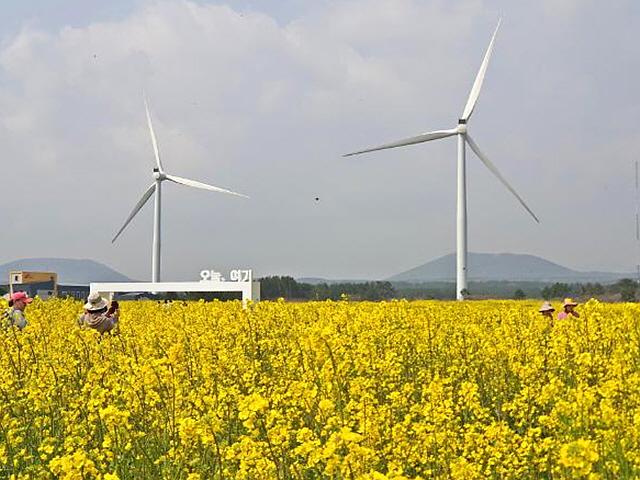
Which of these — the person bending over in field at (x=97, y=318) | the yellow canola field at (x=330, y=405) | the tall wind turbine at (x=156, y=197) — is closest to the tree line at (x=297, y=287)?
the tall wind turbine at (x=156, y=197)

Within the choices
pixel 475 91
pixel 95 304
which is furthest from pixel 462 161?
pixel 95 304

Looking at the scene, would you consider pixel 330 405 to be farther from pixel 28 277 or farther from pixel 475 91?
pixel 28 277

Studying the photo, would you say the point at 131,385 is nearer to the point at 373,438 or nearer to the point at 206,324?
the point at 373,438

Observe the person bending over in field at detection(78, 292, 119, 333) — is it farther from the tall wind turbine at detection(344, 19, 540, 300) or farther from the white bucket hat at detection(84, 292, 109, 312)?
the tall wind turbine at detection(344, 19, 540, 300)

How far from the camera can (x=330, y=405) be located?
386cm

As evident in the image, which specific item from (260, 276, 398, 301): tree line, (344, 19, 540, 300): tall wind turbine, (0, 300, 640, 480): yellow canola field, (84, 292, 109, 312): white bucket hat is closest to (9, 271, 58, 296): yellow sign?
(260, 276, 398, 301): tree line

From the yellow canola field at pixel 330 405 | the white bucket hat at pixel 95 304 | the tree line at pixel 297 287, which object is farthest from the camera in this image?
the tree line at pixel 297 287

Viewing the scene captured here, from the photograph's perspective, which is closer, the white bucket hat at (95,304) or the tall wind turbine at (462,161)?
the white bucket hat at (95,304)

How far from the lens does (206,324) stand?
44.1ft

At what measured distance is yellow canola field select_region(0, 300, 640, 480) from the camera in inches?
176

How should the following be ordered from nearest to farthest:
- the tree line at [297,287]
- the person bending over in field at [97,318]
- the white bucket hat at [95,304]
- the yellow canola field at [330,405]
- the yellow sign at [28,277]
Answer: the yellow canola field at [330,405] < the person bending over in field at [97,318] < the white bucket hat at [95,304] < the tree line at [297,287] < the yellow sign at [28,277]

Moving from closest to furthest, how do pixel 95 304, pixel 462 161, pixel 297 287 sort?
pixel 95 304 → pixel 462 161 → pixel 297 287

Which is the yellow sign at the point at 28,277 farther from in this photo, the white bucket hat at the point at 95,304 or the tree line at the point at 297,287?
the white bucket hat at the point at 95,304

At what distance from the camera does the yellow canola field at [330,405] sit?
14.6 feet
